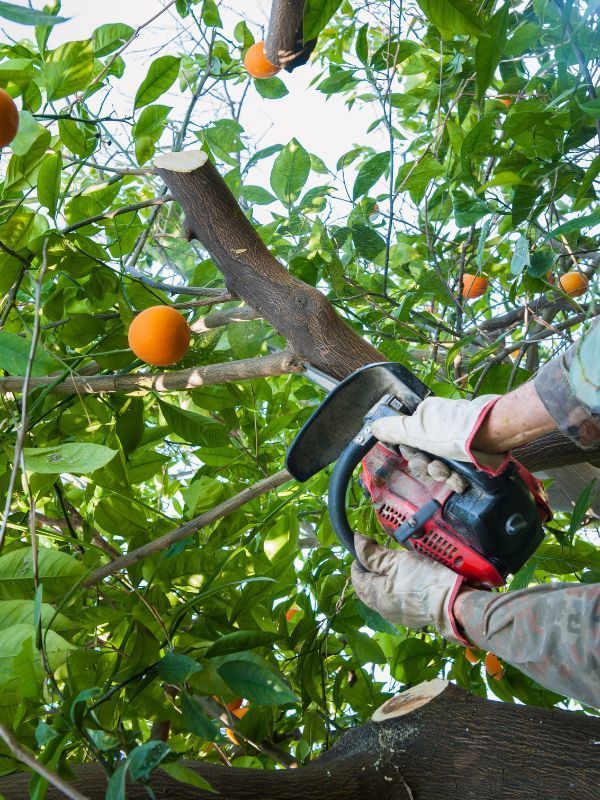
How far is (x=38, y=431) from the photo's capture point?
1479mm

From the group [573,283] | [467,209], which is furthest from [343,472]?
[573,283]

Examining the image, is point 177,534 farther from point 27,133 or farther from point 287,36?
point 287,36

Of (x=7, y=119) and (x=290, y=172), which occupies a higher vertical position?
(x=7, y=119)

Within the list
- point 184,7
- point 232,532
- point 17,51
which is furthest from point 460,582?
point 184,7

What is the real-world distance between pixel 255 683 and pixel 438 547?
1.18 feet

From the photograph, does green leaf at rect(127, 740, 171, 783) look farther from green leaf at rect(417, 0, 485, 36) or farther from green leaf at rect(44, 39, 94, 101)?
green leaf at rect(44, 39, 94, 101)

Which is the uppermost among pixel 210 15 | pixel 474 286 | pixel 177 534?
pixel 210 15

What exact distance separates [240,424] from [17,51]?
901mm

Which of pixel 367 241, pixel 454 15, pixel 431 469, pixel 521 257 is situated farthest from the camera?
pixel 367 241

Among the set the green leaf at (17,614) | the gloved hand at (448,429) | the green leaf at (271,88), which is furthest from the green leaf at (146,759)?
the green leaf at (271,88)

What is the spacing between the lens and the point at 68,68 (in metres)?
1.32

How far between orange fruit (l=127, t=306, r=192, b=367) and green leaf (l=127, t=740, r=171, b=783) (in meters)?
0.71

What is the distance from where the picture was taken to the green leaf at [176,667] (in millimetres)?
833

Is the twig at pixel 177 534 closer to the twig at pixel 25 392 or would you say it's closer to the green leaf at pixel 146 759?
the twig at pixel 25 392
